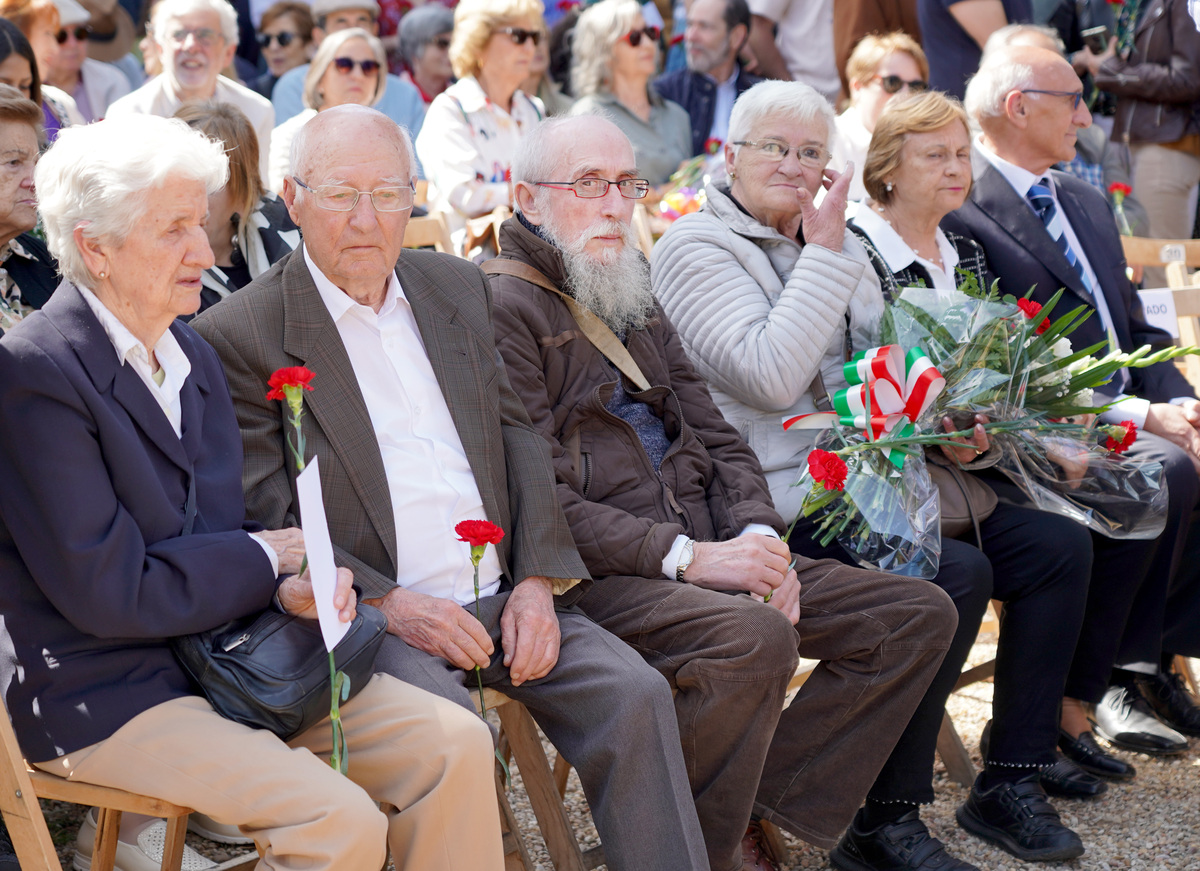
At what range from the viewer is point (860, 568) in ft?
10.9

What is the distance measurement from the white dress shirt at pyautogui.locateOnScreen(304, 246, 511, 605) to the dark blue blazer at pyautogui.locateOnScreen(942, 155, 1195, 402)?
2.34 meters

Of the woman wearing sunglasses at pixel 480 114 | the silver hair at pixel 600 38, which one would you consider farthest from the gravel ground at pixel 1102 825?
the silver hair at pixel 600 38

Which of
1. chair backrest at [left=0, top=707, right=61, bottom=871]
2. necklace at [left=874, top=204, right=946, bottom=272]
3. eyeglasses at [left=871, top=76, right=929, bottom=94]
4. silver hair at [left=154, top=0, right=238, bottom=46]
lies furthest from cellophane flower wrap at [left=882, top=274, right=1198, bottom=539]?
silver hair at [left=154, top=0, right=238, bottom=46]

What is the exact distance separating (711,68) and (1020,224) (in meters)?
3.43

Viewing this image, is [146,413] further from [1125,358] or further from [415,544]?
[1125,358]

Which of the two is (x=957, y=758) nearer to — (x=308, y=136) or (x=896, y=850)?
(x=896, y=850)

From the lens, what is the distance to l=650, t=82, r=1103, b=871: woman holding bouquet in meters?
3.28

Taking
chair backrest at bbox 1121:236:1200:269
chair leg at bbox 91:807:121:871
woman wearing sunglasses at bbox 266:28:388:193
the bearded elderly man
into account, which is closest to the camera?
Result: chair leg at bbox 91:807:121:871

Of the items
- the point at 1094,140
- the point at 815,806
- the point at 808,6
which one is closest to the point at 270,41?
the point at 808,6

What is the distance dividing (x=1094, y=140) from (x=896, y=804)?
479 cm

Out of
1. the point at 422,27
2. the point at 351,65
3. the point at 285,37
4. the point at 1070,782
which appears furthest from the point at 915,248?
the point at 285,37

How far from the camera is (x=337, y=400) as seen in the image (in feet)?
9.00

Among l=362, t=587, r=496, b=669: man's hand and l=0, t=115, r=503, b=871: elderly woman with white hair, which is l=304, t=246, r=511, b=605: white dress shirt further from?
l=0, t=115, r=503, b=871: elderly woman with white hair

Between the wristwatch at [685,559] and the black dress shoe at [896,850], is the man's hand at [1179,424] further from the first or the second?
the wristwatch at [685,559]
